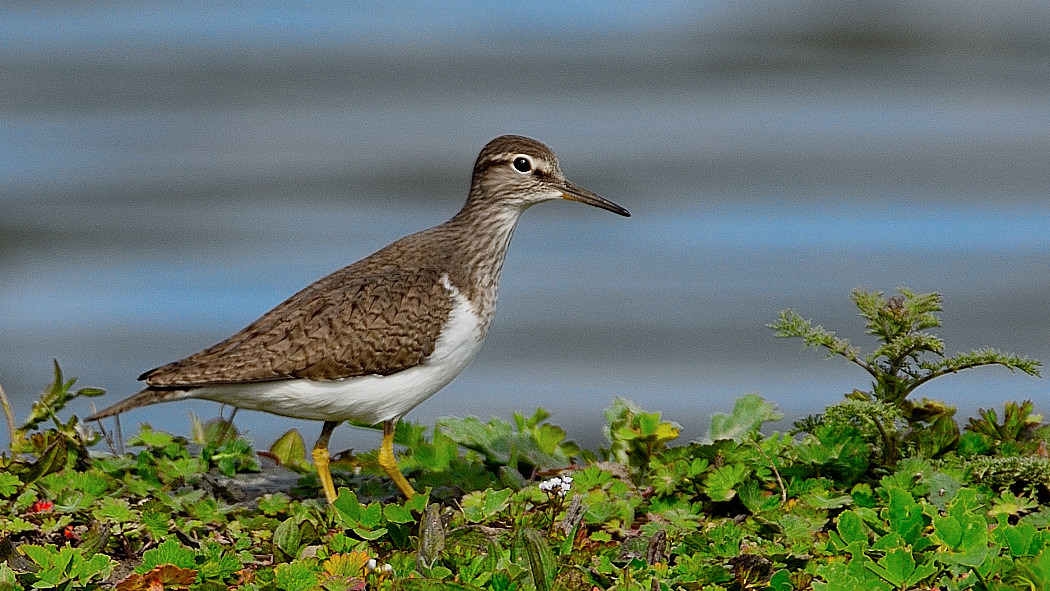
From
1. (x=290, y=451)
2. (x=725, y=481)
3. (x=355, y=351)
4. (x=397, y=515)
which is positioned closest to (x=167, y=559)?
(x=397, y=515)

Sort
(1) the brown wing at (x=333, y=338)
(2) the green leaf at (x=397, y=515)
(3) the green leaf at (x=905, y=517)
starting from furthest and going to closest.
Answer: (1) the brown wing at (x=333, y=338) → (2) the green leaf at (x=397, y=515) → (3) the green leaf at (x=905, y=517)

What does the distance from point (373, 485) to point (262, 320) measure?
803 millimetres

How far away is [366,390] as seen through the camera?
504cm

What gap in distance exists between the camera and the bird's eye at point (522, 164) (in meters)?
5.79

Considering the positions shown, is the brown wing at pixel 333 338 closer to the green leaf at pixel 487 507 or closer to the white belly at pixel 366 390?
the white belly at pixel 366 390

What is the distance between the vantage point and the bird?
16.3 ft

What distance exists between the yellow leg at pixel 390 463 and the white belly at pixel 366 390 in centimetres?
13

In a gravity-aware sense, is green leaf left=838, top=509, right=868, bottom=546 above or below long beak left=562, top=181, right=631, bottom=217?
below

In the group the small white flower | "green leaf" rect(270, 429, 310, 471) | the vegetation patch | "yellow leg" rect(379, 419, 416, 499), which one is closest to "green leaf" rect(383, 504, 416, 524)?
the vegetation patch

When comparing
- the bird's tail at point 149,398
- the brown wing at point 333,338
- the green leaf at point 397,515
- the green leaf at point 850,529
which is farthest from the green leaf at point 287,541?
the green leaf at point 850,529

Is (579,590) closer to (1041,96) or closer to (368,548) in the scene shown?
(368,548)

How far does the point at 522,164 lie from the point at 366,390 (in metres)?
1.35

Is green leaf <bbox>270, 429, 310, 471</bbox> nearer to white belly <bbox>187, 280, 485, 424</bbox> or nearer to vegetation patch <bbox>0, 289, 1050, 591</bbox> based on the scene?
vegetation patch <bbox>0, 289, 1050, 591</bbox>

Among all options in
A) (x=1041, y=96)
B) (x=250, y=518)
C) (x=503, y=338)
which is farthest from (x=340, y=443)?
(x=1041, y=96)
